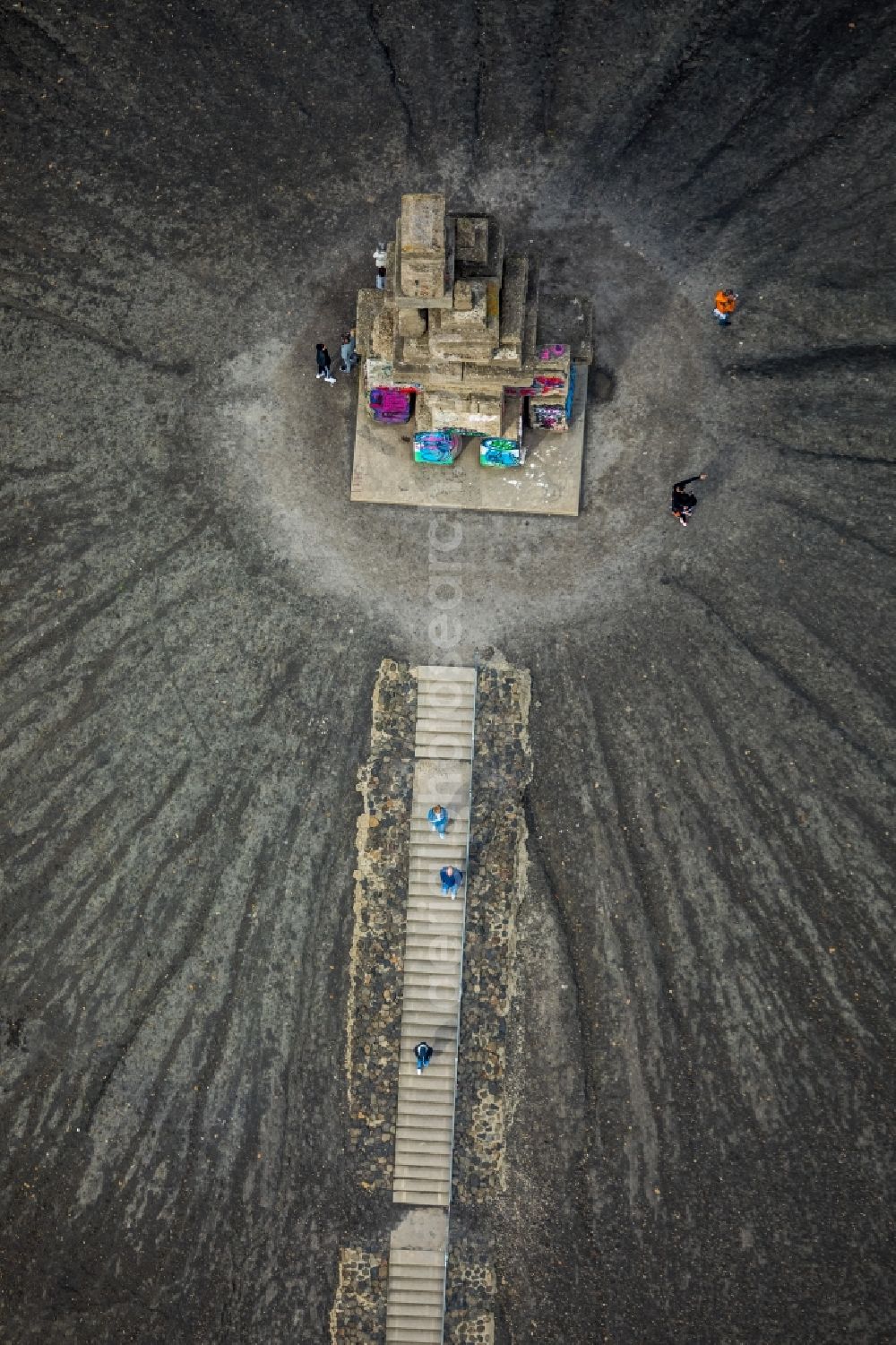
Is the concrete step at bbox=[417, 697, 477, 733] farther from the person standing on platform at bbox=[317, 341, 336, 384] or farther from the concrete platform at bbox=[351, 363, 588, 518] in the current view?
the person standing on platform at bbox=[317, 341, 336, 384]

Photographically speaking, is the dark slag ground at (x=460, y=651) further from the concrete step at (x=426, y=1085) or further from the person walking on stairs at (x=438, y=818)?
the person walking on stairs at (x=438, y=818)

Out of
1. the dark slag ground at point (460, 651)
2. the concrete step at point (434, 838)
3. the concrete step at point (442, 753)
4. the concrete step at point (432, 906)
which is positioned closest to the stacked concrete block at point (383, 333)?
the dark slag ground at point (460, 651)

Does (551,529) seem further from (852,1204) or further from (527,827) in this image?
(852,1204)

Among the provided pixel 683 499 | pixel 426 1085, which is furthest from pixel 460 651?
pixel 426 1085

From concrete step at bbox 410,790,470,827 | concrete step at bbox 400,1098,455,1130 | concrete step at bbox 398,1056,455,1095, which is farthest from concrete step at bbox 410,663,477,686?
concrete step at bbox 400,1098,455,1130

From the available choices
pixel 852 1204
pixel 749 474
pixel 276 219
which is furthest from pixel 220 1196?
pixel 276 219

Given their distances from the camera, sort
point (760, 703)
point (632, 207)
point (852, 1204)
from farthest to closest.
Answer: point (632, 207)
point (760, 703)
point (852, 1204)

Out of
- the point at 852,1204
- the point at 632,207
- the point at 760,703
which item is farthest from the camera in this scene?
the point at 632,207
